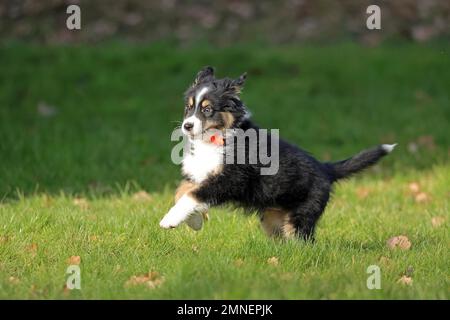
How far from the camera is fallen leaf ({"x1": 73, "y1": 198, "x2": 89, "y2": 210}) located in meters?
6.76

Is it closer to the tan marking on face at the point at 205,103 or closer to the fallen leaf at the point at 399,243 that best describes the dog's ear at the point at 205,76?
the tan marking on face at the point at 205,103

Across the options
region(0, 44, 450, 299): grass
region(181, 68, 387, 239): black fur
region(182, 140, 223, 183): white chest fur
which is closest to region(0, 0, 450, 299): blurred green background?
region(0, 44, 450, 299): grass

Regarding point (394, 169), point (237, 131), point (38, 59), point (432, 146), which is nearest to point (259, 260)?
point (237, 131)

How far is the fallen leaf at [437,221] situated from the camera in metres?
6.57

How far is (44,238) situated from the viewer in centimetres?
554

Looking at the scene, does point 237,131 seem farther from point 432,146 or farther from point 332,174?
point 432,146

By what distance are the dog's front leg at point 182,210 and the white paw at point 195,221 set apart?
0.15 m

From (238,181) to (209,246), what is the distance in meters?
0.46

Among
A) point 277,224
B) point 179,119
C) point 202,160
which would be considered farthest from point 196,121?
point 179,119

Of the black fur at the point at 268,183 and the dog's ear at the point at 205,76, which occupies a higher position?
the dog's ear at the point at 205,76

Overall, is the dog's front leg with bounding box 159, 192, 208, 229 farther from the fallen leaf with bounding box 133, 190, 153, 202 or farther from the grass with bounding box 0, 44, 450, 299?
the fallen leaf with bounding box 133, 190, 153, 202

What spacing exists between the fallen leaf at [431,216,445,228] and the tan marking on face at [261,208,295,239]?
1.40 meters

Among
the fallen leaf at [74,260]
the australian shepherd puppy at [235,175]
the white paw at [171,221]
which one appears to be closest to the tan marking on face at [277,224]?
the australian shepherd puppy at [235,175]

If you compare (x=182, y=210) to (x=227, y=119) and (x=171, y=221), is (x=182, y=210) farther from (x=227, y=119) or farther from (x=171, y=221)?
(x=227, y=119)
